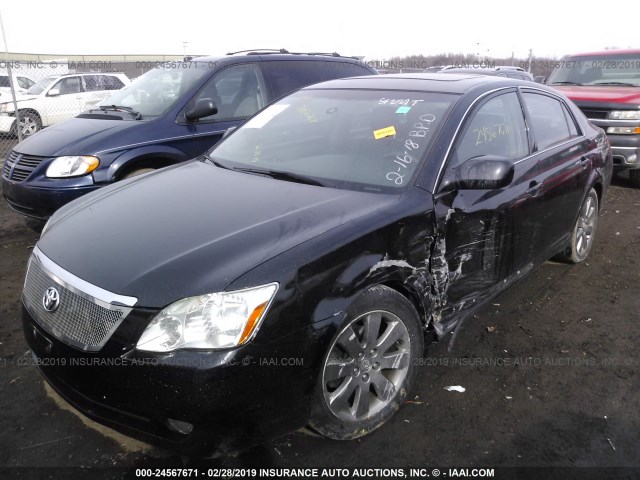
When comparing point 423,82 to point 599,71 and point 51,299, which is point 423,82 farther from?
point 599,71

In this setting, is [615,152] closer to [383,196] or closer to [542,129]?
[542,129]

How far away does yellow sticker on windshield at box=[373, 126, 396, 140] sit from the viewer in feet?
10.0

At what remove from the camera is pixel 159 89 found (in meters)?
5.68

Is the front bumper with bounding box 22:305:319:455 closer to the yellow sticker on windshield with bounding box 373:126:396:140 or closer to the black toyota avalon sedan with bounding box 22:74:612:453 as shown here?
the black toyota avalon sedan with bounding box 22:74:612:453

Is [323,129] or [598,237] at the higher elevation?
[323,129]

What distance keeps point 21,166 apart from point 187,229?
3488 mm

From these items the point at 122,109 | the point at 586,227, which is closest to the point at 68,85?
the point at 122,109

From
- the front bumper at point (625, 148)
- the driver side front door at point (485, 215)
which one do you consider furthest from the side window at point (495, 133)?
the front bumper at point (625, 148)

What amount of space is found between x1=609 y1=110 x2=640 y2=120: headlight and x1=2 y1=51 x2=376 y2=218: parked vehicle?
439 cm

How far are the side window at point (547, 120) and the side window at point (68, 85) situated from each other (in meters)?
12.8

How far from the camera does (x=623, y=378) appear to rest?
308 cm

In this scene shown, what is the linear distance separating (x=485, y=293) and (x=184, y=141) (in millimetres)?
3401

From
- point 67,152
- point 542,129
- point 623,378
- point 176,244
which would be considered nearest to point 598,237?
point 542,129

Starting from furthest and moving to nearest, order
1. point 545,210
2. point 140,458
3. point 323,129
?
point 545,210, point 323,129, point 140,458
